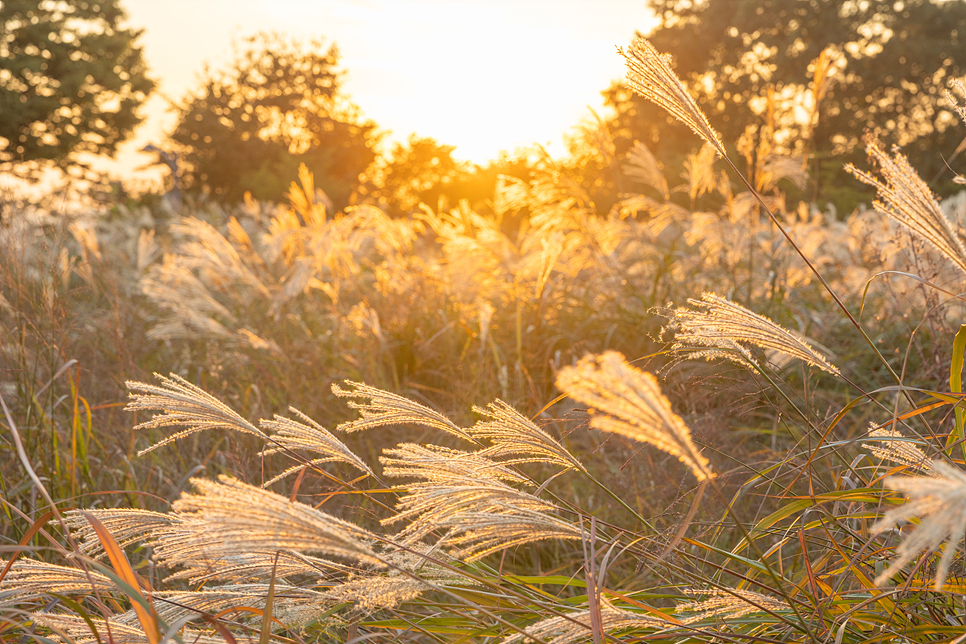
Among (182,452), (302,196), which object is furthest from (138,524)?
(302,196)

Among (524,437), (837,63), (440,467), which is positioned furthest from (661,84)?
(837,63)

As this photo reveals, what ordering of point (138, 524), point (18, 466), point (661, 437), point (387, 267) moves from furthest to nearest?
point (387, 267) → point (18, 466) → point (138, 524) → point (661, 437)

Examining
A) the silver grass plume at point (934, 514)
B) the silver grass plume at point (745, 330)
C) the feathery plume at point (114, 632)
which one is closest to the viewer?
the silver grass plume at point (934, 514)

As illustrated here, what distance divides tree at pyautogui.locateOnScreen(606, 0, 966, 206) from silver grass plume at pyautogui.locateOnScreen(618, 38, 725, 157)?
72.4 feet

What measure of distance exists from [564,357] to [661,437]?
10.8 feet

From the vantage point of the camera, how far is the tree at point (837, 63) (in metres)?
23.0

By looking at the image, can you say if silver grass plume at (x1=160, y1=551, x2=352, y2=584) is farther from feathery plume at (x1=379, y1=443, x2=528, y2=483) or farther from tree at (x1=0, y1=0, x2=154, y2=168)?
tree at (x1=0, y1=0, x2=154, y2=168)

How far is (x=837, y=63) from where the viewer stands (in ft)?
76.0

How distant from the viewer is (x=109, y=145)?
25.1 m

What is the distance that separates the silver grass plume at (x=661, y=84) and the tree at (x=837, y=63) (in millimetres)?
22055

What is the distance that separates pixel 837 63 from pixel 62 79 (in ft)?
92.0

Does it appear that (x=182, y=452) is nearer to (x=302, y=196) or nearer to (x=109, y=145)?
(x=302, y=196)

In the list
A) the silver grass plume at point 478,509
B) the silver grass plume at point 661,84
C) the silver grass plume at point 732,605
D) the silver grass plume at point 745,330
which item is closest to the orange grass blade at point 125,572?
the silver grass plume at point 478,509

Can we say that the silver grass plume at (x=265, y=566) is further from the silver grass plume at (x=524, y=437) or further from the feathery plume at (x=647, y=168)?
the feathery plume at (x=647, y=168)
